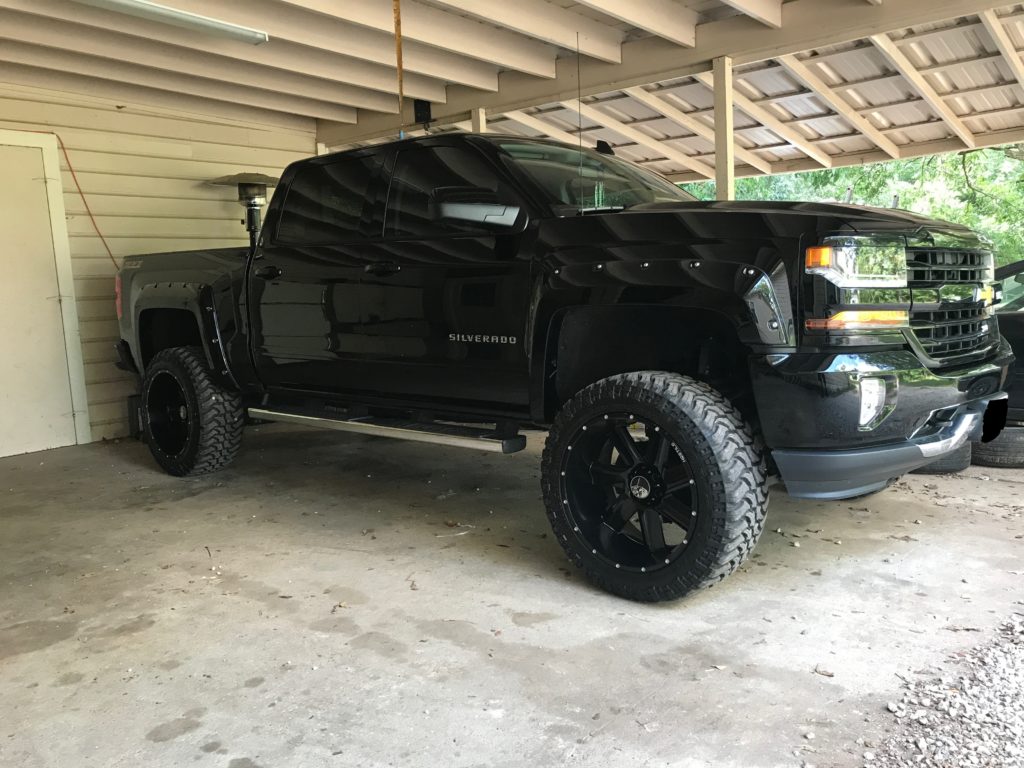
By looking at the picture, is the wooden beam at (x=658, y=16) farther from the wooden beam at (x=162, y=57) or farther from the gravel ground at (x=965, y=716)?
the gravel ground at (x=965, y=716)

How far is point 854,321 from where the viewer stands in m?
2.80

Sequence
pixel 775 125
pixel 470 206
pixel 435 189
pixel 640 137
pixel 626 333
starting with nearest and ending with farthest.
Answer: pixel 626 333 < pixel 470 206 < pixel 435 189 < pixel 775 125 < pixel 640 137

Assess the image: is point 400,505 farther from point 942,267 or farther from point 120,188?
point 120,188

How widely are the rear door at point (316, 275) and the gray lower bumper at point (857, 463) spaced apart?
2.35 metres

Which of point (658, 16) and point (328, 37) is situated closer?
point (658, 16)

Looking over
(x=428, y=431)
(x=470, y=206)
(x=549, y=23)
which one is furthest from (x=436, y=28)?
(x=428, y=431)

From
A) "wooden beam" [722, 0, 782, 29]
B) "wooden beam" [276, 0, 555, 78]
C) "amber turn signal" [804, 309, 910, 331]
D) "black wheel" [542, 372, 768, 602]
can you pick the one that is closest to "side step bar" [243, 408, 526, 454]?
"black wheel" [542, 372, 768, 602]

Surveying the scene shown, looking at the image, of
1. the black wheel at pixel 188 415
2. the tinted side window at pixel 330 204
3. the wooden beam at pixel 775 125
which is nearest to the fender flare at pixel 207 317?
the black wheel at pixel 188 415

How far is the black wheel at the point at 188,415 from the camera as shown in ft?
17.3

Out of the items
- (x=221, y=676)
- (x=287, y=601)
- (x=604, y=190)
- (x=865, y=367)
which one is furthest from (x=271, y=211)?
(x=865, y=367)

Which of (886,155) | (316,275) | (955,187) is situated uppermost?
(955,187)

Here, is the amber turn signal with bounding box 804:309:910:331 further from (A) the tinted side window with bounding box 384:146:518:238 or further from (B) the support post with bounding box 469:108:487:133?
(B) the support post with bounding box 469:108:487:133

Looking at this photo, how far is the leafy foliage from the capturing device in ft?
53.0

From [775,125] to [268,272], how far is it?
205 inches
